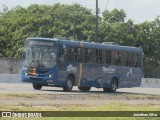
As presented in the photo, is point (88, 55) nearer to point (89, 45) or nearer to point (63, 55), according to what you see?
point (89, 45)

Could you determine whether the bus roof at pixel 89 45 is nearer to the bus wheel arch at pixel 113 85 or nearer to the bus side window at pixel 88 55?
the bus side window at pixel 88 55

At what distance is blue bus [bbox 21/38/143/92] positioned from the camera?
3316 centimetres

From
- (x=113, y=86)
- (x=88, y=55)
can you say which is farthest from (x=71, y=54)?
(x=113, y=86)

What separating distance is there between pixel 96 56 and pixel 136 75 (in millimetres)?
5154

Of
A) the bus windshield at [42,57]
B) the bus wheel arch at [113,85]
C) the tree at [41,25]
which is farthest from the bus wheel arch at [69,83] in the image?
the tree at [41,25]

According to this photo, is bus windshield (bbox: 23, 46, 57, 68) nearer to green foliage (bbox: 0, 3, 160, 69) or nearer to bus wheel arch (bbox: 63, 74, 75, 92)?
bus wheel arch (bbox: 63, 74, 75, 92)

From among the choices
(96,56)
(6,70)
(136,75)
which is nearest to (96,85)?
(96,56)

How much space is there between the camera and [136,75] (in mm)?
40438

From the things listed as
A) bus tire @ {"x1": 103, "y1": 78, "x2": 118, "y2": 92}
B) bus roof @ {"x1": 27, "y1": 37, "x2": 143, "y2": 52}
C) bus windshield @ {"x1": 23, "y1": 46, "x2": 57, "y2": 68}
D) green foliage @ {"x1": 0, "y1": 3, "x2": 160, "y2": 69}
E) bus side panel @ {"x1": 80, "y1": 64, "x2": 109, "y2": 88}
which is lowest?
bus tire @ {"x1": 103, "y1": 78, "x2": 118, "y2": 92}

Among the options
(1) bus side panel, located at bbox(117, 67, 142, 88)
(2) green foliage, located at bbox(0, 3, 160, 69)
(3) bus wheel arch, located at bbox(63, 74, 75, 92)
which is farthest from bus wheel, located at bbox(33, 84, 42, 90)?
(2) green foliage, located at bbox(0, 3, 160, 69)

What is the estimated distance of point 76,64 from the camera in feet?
113

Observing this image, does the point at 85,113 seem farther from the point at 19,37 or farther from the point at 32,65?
the point at 19,37

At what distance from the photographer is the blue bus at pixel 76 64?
3316 cm

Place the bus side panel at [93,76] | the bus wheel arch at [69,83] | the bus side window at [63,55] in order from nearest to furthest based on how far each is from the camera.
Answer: the bus side window at [63,55] → the bus wheel arch at [69,83] → the bus side panel at [93,76]
